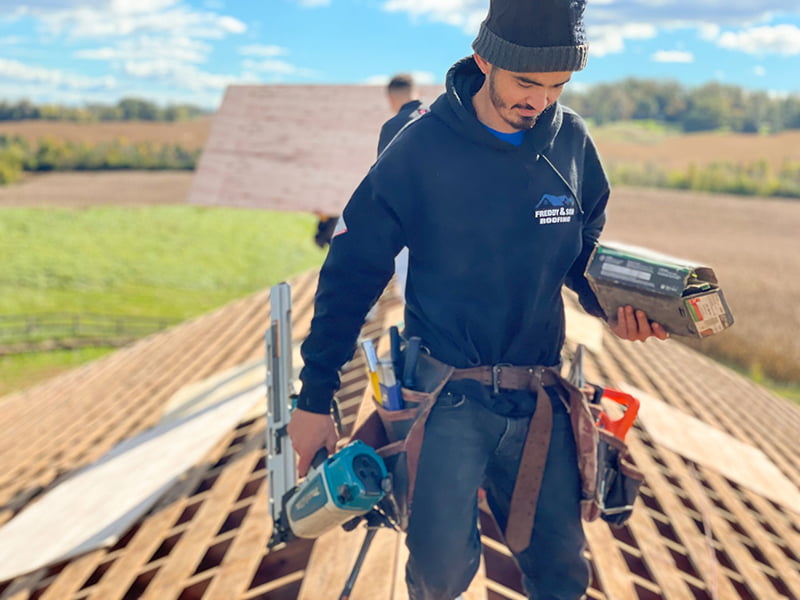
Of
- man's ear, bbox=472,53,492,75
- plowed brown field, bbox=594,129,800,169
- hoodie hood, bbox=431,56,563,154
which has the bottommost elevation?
plowed brown field, bbox=594,129,800,169

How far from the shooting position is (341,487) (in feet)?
7.57

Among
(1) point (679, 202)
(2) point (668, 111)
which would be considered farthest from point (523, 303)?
(2) point (668, 111)

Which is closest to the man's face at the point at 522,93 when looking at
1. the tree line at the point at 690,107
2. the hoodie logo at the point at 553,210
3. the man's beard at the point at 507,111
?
the man's beard at the point at 507,111

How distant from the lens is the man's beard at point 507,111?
2145 millimetres

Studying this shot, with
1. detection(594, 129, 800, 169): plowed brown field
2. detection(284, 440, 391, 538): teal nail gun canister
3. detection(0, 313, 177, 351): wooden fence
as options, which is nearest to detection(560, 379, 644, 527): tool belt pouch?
detection(284, 440, 391, 538): teal nail gun canister

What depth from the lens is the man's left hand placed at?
7.47 ft

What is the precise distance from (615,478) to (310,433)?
109 cm

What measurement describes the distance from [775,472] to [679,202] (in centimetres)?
4716

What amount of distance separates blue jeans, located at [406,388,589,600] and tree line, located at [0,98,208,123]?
75398 millimetres

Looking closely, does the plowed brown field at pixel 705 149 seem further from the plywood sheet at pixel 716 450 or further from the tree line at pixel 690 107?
the plywood sheet at pixel 716 450

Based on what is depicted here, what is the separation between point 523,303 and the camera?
7.56 feet

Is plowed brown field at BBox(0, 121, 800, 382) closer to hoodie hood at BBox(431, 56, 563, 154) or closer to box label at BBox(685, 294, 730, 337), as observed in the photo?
box label at BBox(685, 294, 730, 337)

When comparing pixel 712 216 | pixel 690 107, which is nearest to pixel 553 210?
pixel 712 216

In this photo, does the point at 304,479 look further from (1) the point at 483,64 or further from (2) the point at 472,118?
(1) the point at 483,64
